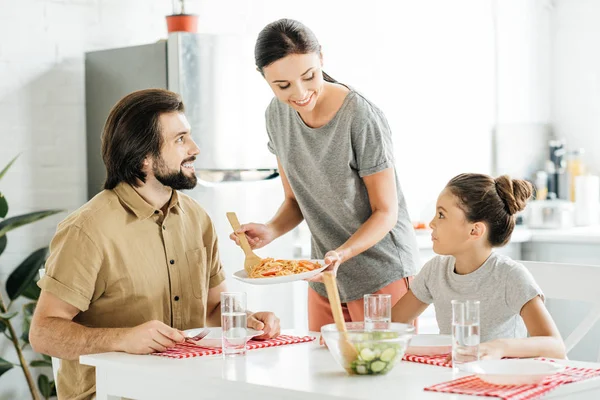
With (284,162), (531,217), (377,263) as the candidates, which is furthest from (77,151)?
(531,217)

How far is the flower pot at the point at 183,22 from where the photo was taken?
3660 mm

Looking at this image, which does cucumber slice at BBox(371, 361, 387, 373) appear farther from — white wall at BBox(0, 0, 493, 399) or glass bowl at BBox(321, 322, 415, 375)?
white wall at BBox(0, 0, 493, 399)

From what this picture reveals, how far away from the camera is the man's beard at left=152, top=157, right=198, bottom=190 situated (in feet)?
7.62

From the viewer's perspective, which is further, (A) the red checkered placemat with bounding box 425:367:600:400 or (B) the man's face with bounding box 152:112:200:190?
(B) the man's face with bounding box 152:112:200:190

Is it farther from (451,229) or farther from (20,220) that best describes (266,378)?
(20,220)

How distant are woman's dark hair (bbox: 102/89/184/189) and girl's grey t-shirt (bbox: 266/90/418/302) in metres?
0.40

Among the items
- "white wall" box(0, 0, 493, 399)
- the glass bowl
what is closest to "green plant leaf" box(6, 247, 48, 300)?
"white wall" box(0, 0, 493, 399)

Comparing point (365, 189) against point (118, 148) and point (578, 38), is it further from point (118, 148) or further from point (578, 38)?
point (578, 38)

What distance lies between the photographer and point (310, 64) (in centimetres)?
232

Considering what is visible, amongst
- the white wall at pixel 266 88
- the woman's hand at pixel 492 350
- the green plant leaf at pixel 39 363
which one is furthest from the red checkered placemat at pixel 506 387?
the white wall at pixel 266 88

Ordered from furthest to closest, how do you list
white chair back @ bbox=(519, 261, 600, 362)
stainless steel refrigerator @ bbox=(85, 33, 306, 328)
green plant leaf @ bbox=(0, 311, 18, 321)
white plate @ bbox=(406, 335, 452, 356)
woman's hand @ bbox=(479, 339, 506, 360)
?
1. stainless steel refrigerator @ bbox=(85, 33, 306, 328)
2. green plant leaf @ bbox=(0, 311, 18, 321)
3. white chair back @ bbox=(519, 261, 600, 362)
4. white plate @ bbox=(406, 335, 452, 356)
5. woman's hand @ bbox=(479, 339, 506, 360)

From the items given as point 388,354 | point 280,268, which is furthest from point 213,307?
point 388,354

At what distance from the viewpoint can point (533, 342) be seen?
1893mm

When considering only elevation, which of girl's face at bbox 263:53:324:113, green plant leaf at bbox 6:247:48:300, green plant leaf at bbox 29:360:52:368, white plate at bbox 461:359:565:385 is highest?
girl's face at bbox 263:53:324:113
